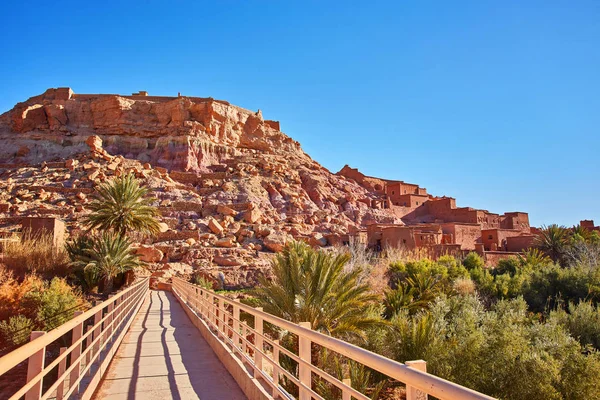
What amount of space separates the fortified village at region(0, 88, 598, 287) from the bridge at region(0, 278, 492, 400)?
20.4m

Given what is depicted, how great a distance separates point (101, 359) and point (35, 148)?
61.9 m

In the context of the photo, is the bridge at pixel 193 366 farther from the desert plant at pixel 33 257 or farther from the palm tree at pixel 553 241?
the palm tree at pixel 553 241

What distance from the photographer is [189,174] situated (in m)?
56.2

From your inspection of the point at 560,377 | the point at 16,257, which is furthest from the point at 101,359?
the point at 16,257

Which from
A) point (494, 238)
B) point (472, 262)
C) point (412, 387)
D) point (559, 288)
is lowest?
point (559, 288)

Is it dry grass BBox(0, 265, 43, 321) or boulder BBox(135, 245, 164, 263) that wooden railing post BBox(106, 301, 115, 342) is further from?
boulder BBox(135, 245, 164, 263)

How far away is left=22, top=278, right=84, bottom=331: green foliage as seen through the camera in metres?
14.4

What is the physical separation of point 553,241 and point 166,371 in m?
33.0

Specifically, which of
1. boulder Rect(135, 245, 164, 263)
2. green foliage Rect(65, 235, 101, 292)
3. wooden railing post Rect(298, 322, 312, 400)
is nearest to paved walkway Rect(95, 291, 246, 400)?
wooden railing post Rect(298, 322, 312, 400)

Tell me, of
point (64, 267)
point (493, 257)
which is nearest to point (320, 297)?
point (64, 267)

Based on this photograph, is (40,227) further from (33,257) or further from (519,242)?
(519,242)

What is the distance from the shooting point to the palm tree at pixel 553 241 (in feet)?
107

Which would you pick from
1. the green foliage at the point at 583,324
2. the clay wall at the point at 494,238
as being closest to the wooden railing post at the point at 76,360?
the green foliage at the point at 583,324

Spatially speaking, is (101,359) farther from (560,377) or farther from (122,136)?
(122,136)
